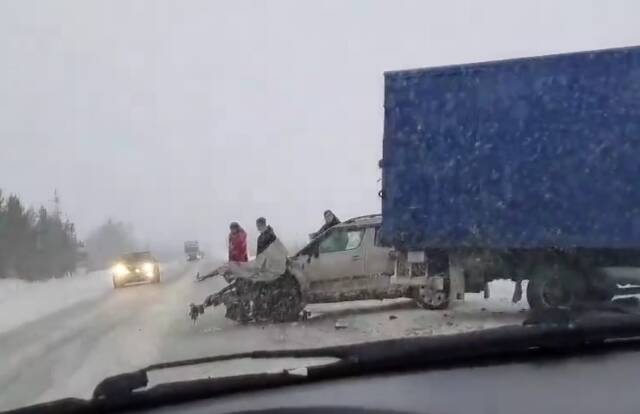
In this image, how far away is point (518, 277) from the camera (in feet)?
35.2

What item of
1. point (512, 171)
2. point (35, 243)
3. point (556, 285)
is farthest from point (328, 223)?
point (35, 243)

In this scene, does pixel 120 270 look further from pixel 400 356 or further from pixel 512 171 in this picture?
pixel 400 356

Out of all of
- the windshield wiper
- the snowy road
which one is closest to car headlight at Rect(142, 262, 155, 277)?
the snowy road

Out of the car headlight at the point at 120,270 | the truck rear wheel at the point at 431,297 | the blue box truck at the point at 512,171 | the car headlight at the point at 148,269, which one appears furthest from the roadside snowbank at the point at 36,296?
the blue box truck at the point at 512,171

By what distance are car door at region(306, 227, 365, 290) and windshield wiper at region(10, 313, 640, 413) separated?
847cm

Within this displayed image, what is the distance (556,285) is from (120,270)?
1590 centimetres

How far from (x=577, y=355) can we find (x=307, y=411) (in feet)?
3.15

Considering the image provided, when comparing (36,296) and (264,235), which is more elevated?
(264,235)

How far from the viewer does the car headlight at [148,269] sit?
2159 cm

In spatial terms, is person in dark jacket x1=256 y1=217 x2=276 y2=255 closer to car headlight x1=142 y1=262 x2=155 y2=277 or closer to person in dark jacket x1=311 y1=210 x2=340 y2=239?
person in dark jacket x1=311 y1=210 x2=340 y2=239

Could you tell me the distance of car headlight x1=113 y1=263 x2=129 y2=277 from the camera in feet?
73.8

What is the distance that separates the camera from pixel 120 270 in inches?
909

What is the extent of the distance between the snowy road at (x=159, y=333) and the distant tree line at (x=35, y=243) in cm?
854

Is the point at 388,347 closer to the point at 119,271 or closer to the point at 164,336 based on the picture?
the point at 164,336
